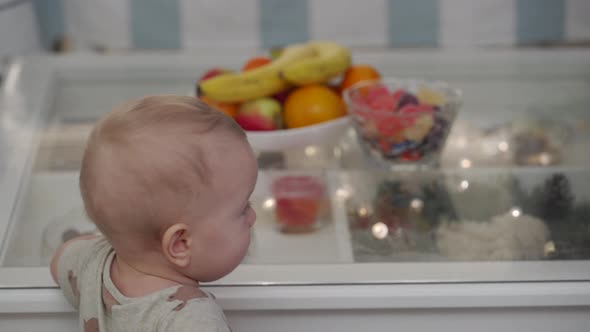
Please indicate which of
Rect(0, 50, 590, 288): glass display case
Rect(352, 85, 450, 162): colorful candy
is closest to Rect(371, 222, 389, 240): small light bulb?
Rect(0, 50, 590, 288): glass display case

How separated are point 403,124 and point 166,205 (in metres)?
0.43

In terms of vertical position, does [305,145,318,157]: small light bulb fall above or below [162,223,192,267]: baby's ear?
below

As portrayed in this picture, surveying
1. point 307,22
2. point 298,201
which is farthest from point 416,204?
point 307,22

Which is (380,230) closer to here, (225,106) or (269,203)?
(269,203)

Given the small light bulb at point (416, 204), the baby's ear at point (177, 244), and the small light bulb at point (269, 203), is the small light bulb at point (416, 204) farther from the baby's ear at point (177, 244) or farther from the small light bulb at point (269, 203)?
the baby's ear at point (177, 244)

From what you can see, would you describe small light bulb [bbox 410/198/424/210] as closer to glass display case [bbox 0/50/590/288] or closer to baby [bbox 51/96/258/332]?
glass display case [bbox 0/50/590/288]

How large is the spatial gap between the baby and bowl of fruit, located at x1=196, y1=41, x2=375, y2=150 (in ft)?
1.06

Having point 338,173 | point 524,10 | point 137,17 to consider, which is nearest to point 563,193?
point 338,173

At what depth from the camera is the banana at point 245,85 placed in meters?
1.04

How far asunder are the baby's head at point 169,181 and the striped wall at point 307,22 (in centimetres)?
91

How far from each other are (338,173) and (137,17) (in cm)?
75

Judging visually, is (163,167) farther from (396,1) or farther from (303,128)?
(396,1)

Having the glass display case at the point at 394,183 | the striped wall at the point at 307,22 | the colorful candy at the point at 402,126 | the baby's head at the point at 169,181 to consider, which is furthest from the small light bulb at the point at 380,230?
the striped wall at the point at 307,22

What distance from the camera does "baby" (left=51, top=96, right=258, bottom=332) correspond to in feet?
2.10
